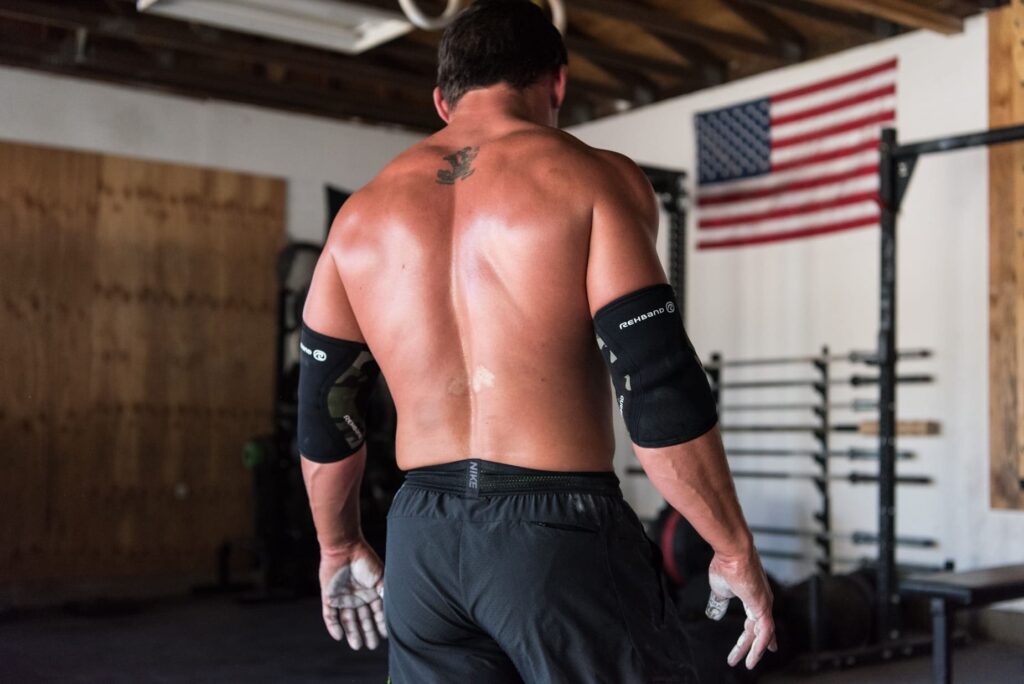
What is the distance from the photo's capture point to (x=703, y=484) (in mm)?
1561

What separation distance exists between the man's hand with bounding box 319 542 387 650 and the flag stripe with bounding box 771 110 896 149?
4.61m

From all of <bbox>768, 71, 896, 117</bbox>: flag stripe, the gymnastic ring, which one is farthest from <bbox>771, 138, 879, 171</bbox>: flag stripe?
the gymnastic ring

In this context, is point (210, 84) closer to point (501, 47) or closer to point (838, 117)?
point (838, 117)

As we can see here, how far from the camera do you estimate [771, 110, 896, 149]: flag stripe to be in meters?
5.79

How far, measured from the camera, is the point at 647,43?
6.50 m

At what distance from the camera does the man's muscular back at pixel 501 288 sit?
1571 millimetres

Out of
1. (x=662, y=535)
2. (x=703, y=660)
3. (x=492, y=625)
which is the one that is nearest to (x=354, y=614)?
(x=492, y=625)

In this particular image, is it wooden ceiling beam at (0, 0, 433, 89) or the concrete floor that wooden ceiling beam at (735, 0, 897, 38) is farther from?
the concrete floor

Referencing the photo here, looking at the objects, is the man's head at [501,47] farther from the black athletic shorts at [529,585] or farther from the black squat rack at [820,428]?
the black squat rack at [820,428]

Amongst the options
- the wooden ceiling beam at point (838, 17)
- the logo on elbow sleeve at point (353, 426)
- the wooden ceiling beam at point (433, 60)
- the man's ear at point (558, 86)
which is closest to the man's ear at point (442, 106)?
the man's ear at point (558, 86)

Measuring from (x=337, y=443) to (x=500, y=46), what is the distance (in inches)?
27.4

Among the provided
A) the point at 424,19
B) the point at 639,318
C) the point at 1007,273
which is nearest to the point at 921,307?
the point at 1007,273

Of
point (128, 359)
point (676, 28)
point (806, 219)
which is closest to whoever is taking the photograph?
point (676, 28)

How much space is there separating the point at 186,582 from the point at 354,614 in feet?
16.9
